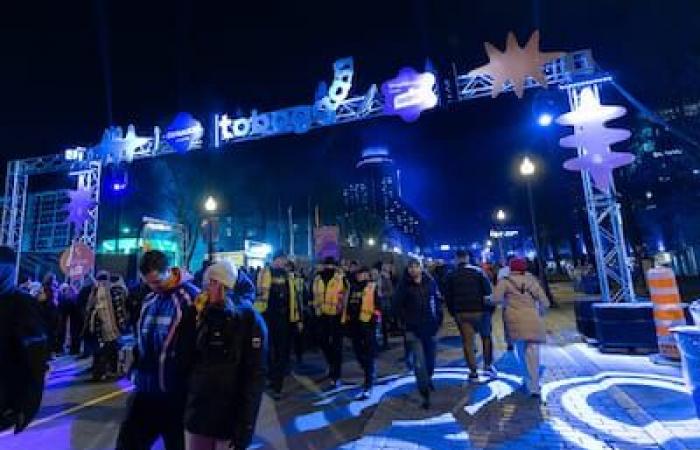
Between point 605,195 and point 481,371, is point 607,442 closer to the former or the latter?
point 481,371

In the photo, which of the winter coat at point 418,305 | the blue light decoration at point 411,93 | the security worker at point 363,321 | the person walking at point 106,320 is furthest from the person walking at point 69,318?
the blue light decoration at point 411,93

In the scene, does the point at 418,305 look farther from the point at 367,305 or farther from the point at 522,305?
the point at 522,305

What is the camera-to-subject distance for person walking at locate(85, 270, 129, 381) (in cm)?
925

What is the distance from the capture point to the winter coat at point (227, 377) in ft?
9.54

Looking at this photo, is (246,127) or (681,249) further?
(681,249)

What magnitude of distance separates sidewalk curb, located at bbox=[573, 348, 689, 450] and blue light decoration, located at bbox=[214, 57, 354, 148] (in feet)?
36.8

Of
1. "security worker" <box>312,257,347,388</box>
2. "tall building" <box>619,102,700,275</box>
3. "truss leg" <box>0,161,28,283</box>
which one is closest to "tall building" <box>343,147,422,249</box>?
"tall building" <box>619,102,700,275</box>

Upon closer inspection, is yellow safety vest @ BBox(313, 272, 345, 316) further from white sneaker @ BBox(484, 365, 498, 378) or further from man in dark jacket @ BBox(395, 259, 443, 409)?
white sneaker @ BBox(484, 365, 498, 378)

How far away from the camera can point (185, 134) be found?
16.8 meters

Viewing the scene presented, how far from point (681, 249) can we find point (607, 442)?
3627cm

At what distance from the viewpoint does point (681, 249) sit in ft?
111

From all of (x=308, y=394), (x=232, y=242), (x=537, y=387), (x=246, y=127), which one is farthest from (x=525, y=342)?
(x=232, y=242)

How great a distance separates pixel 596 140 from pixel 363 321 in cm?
671

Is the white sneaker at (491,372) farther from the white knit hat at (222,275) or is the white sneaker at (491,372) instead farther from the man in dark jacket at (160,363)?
the white knit hat at (222,275)
